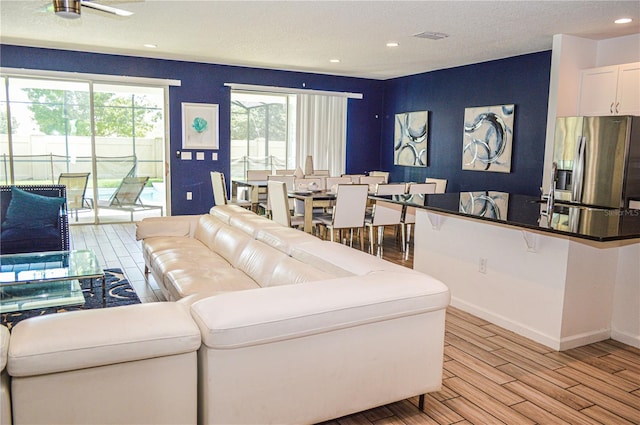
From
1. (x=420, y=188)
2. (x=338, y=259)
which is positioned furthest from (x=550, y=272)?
(x=420, y=188)

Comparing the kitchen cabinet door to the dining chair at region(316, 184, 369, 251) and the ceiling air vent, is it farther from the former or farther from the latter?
the dining chair at region(316, 184, 369, 251)

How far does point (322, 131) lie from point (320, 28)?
12.4ft

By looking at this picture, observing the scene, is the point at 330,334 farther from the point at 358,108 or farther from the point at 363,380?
the point at 358,108

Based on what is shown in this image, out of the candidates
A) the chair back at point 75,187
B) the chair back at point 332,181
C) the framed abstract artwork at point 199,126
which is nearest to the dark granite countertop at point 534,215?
the chair back at point 332,181

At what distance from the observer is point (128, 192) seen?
25.7 ft

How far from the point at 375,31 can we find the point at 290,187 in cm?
223

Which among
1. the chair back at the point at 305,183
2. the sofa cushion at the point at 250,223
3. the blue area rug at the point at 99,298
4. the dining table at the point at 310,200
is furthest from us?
the chair back at the point at 305,183

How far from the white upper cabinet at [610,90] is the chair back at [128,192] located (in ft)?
21.0

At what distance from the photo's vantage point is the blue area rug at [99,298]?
3.50 metres

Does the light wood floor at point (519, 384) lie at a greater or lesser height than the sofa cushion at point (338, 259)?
lesser

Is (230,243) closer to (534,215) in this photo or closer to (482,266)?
(482,266)

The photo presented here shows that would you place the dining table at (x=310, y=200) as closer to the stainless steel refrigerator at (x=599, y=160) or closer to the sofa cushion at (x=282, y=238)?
the sofa cushion at (x=282, y=238)

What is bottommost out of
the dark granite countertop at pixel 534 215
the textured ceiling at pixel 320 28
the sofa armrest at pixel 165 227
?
the sofa armrest at pixel 165 227

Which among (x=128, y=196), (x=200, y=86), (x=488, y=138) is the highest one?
(x=200, y=86)
